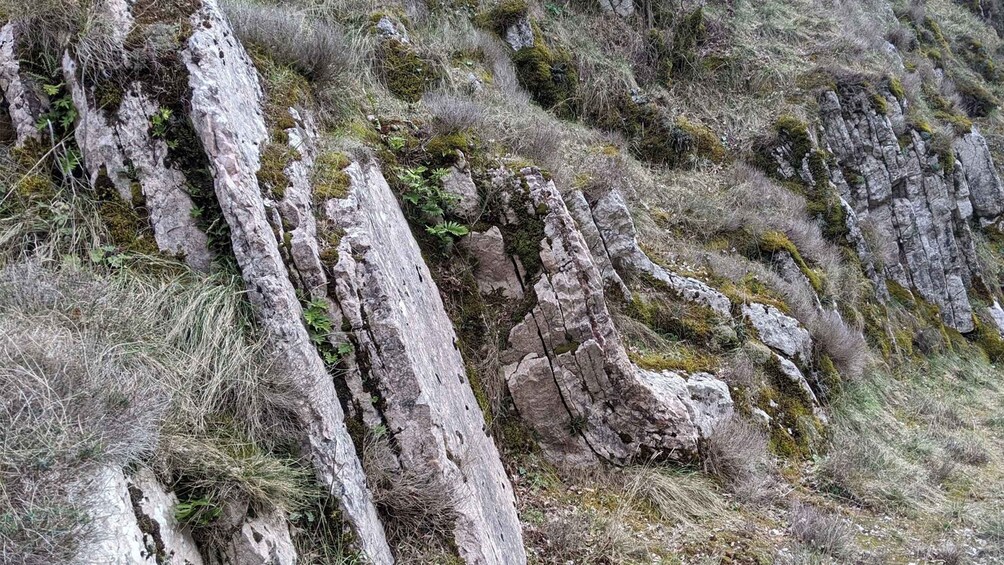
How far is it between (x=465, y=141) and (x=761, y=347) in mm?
3815

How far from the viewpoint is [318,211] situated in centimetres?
358

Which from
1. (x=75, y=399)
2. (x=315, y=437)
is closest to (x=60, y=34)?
(x=75, y=399)

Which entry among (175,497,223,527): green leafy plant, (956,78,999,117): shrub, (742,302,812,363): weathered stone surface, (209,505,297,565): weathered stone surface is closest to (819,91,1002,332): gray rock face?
(742,302,812,363): weathered stone surface

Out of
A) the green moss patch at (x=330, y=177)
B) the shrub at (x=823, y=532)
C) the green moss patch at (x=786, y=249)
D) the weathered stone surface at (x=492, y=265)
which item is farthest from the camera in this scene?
the green moss patch at (x=786, y=249)

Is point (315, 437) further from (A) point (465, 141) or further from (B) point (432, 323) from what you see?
(A) point (465, 141)

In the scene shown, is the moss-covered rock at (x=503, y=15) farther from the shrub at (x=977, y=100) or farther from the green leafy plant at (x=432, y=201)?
the shrub at (x=977, y=100)

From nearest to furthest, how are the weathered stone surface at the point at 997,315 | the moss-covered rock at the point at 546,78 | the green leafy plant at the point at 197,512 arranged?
the green leafy plant at the point at 197,512 < the moss-covered rock at the point at 546,78 < the weathered stone surface at the point at 997,315

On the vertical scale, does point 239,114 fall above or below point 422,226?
above

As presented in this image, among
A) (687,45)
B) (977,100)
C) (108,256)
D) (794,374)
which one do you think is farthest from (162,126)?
(977,100)

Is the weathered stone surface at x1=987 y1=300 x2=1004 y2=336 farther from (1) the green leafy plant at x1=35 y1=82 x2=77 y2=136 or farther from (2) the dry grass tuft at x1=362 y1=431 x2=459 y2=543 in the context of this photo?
(1) the green leafy plant at x1=35 y1=82 x2=77 y2=136

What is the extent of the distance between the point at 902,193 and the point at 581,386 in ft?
33.0

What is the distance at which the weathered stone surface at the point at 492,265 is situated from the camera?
4887 millimetres

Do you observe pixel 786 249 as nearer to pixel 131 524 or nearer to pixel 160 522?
pixel 160 522

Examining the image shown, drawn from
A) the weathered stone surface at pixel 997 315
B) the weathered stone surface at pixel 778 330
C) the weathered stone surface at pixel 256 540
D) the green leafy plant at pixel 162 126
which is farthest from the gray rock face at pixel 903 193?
the weathered stone surface at pixel 256 540
